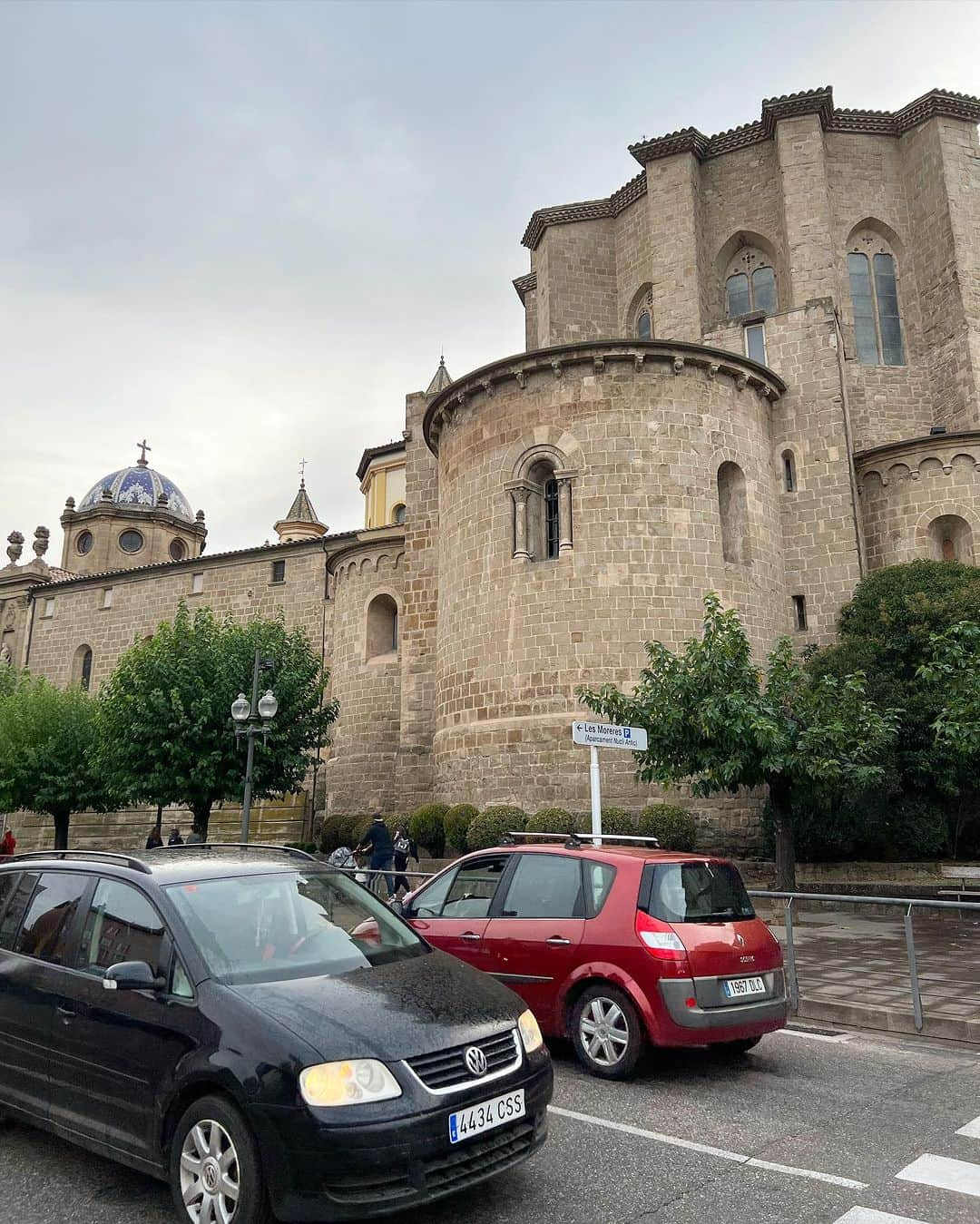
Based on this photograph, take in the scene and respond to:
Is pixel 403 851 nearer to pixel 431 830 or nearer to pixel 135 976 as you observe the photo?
pixel 431 830

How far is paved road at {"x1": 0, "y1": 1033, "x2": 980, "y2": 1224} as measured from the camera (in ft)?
13.0

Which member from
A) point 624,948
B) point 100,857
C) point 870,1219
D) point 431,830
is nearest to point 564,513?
point 431,830

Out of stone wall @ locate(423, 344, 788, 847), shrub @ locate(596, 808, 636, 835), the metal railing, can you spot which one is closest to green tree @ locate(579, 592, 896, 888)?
shrub @ locate(596, 808, 636, 835)

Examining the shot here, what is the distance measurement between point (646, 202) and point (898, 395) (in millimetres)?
9436

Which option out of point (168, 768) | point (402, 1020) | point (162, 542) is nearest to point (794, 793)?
point (402, 1020)

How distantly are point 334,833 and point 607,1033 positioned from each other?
17.9 m

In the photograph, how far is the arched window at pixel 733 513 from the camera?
19.9m

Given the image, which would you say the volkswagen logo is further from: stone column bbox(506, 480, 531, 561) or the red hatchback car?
stone column bbox(506, 480, 531, 561)

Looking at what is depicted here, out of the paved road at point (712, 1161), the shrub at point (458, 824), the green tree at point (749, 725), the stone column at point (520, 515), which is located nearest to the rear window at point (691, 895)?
the paved road at point (712, 1161)

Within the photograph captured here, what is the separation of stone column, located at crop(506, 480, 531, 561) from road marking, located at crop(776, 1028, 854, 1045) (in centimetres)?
1274

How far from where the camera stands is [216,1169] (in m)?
3.63

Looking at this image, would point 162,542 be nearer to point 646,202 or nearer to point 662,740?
point 646,202

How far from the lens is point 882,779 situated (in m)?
15.4

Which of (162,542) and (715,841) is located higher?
(162,542)
